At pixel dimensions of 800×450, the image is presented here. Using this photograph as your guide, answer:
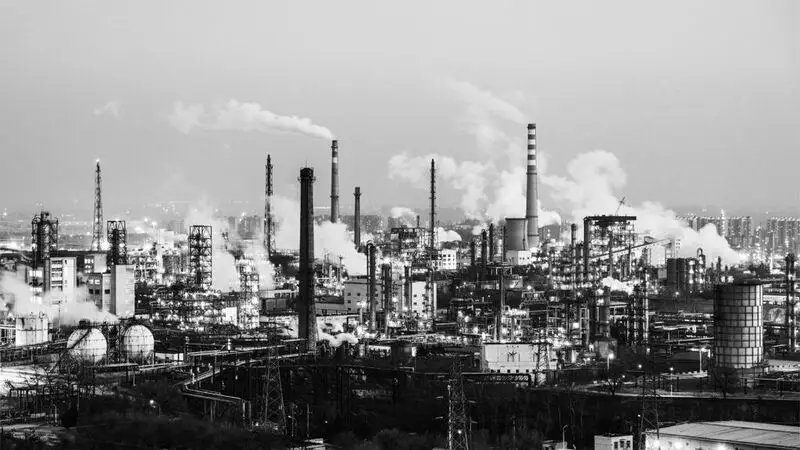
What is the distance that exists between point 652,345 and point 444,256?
1042 inches

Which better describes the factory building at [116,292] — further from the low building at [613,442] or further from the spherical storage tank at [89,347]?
the low building at [613,442]

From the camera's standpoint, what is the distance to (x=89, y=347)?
103 feet

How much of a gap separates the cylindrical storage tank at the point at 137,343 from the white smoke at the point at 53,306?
5.21m

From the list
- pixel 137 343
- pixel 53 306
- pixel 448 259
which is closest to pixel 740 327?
pixel 137 343

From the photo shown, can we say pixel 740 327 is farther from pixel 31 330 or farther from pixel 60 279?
pixel 60 279

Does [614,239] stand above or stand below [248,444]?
above

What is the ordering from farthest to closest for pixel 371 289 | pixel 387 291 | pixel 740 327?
1. pixel 387 291
2. pixel 371 289
3. pixel 740 327

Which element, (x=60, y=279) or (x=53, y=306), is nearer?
(x=53, y=306)

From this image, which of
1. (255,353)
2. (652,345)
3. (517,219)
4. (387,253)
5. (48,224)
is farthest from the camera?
(517,219)

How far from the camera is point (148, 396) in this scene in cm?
2705

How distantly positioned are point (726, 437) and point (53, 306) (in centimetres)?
2344

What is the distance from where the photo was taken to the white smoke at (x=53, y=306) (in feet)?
129

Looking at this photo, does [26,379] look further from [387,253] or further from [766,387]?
[387,253]

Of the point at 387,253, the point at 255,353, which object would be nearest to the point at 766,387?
the point at 255,353
